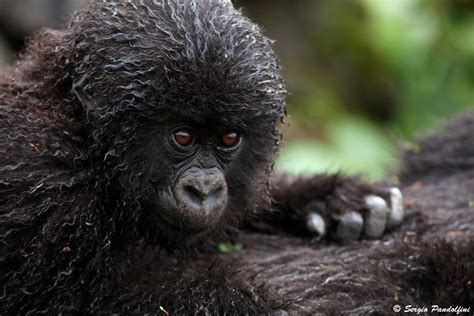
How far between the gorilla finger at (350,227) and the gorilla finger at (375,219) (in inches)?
1.3

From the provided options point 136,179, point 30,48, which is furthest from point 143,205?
point 30,48

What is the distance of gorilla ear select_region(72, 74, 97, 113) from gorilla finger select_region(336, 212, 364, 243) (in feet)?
4.84

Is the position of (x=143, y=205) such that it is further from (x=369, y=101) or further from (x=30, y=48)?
(x=369, y=101)

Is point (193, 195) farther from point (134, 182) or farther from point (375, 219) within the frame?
point (375, 219)

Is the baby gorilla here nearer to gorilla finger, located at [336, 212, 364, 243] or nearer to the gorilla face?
the gorilla face

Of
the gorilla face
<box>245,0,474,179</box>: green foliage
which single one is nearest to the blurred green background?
<box>245,0,474,179</box>: green foliage

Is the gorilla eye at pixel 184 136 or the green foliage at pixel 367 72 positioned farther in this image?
the green foliage at pixel 367 72

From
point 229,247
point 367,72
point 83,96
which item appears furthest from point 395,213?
point 367,72

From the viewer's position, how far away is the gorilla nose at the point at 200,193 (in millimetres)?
3014

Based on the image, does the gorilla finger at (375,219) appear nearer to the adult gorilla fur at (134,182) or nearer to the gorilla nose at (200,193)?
the adult gorilla fur at (134,182)

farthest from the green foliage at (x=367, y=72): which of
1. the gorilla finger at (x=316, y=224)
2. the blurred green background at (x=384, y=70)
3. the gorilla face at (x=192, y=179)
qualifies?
the gorilla face at (x=192, y=179)

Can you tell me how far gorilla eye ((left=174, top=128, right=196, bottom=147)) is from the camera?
9.95 ft

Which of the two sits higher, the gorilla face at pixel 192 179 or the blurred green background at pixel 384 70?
the blurred green background at pixel 384 70

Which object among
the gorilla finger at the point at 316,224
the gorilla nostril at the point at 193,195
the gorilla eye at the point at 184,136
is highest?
the gorilla eye at the point at 184,136
